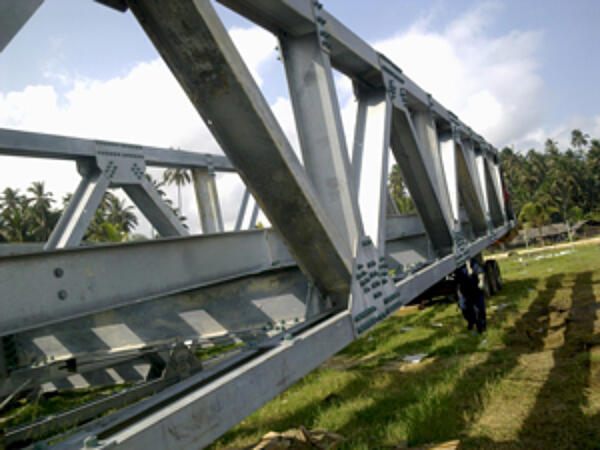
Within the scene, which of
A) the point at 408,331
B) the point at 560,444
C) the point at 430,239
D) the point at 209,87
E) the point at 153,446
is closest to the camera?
the point at 153,446

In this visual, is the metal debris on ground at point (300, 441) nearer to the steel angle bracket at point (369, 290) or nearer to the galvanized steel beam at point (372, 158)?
the steel angle bracket at point (369, 290)

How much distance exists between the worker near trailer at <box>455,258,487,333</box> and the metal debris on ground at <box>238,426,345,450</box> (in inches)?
175

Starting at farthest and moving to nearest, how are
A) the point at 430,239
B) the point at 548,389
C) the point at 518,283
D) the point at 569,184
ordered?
the point at 569,184 → the point at 518,283 → the point at 430,239 → the point at 548,389

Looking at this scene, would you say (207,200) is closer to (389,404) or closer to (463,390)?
(389,404)

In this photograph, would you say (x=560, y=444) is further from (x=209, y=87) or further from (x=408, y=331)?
(x=408, y=331)

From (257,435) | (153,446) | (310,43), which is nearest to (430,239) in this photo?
(257,435)

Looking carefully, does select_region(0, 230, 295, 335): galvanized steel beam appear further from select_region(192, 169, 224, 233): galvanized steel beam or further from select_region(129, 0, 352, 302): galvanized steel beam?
select_region(192, 169, 224, 233): galvanized steel beam

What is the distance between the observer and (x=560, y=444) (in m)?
4.02

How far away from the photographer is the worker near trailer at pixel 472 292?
27.0 ft

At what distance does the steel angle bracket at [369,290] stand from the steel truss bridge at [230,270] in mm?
→ 21

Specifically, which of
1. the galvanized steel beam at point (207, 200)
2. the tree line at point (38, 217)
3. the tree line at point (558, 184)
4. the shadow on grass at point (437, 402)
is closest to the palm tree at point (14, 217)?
the tree line at point (38, 217)

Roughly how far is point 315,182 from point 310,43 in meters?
1.11

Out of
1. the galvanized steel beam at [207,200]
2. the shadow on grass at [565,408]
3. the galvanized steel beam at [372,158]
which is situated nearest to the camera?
the galvanized steel beam at [372,158]

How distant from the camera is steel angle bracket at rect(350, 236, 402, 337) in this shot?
3188 mm
